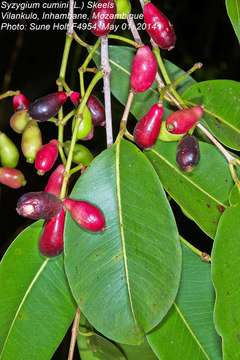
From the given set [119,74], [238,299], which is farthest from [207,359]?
[119,74]

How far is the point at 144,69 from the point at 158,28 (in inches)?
4.6

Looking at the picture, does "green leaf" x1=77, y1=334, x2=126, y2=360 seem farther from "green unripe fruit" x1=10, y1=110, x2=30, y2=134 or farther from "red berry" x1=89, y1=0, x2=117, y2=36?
"red berry" x1=89, y1=0, x2=117, y2=36

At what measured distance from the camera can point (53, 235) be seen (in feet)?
3.98

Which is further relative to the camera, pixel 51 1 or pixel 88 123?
pixel 51 1

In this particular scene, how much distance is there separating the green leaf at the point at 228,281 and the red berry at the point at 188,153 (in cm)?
11

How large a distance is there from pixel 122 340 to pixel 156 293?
9cm

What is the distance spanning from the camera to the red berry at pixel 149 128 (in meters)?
1.21

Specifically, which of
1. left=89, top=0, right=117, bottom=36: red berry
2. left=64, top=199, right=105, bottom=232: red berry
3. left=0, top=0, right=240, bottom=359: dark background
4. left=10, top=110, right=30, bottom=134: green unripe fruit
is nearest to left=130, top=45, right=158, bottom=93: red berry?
left=89, top=0, right=117, bottom=36: red berry

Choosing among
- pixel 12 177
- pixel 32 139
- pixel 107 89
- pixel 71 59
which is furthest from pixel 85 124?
pixel 71 59

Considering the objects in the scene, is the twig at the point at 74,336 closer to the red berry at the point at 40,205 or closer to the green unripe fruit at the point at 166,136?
the red berry at the point at 40,205

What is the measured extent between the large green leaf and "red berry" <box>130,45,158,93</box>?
0.15m

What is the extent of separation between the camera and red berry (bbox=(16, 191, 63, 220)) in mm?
1170

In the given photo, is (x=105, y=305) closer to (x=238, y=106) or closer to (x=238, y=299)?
(x=238, y=299)

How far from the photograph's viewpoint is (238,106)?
1.39 metres
